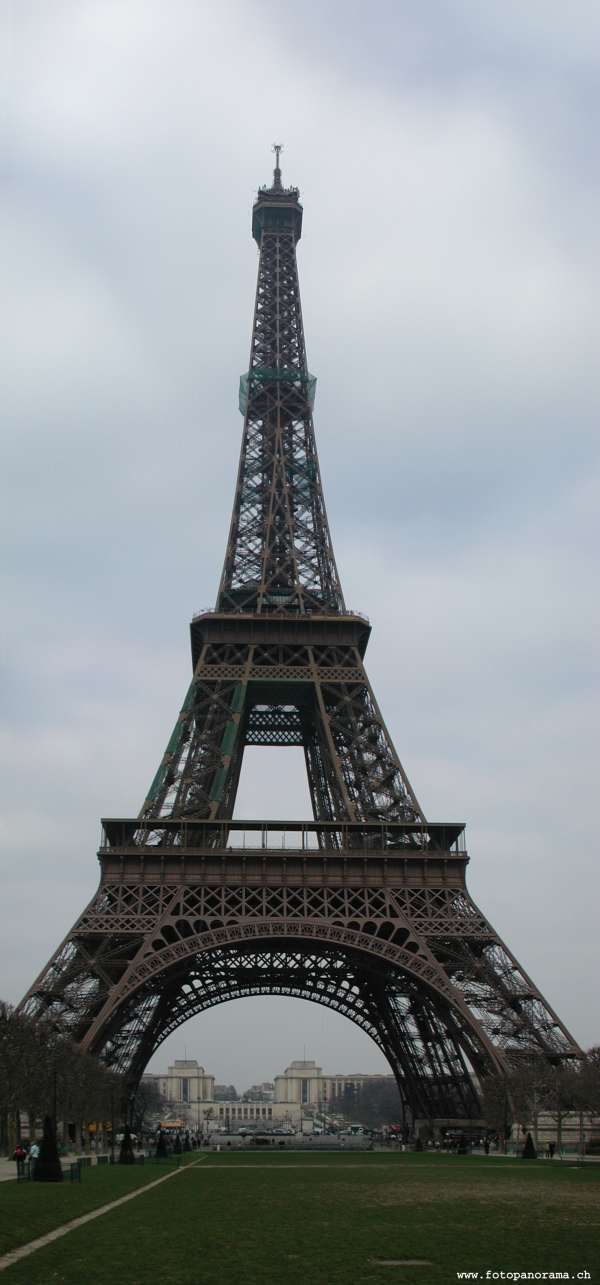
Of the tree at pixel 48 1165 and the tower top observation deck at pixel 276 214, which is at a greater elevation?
the tower top observation deck at pixel 276 214

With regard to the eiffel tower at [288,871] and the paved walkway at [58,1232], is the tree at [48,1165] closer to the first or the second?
the paved walkway at [58,1232]

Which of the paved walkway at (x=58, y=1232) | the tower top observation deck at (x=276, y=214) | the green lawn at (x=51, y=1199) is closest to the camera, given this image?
the paved walkway at (x=58, y=1232)

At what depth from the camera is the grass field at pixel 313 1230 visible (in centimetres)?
1677

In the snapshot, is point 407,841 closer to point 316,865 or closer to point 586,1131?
point 316,865

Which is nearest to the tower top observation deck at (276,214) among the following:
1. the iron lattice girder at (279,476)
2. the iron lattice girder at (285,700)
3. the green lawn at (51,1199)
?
the iron lattice girder at (279,476)

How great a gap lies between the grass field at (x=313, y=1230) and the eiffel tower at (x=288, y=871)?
24.2m

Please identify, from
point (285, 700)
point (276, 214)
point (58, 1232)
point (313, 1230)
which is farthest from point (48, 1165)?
point (276, 214)

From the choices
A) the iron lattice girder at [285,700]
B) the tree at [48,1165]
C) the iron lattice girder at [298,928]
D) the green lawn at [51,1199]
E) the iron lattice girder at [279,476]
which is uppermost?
the iron lattice girder at [279,476]

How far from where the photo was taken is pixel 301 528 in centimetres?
Result: 8538

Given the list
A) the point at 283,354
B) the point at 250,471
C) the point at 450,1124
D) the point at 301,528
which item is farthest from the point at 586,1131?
the point at 283,354

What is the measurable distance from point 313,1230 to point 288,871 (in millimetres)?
45669

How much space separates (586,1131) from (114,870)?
31.6 meters

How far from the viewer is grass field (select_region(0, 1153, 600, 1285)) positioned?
55.0 feet

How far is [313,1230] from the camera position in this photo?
2256 centimetres
